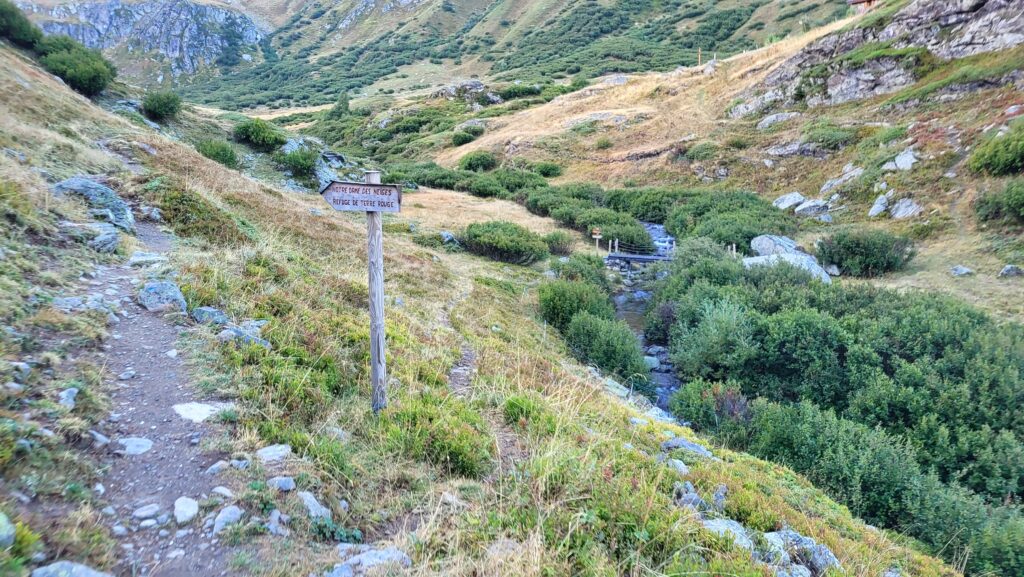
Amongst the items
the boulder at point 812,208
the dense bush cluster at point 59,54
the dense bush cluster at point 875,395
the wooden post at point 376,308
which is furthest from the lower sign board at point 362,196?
the boulder at point 812,208

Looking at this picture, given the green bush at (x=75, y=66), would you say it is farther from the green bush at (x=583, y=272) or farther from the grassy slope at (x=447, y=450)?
the green bush at (x=583, y=272)

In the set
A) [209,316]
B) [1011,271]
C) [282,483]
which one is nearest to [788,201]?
[1011,271]

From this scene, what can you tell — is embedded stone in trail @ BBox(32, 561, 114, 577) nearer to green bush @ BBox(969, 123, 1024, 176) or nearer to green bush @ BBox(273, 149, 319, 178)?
green bush @ BBox(273, 149, 319, 178)

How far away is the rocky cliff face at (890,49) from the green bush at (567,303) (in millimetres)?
23378

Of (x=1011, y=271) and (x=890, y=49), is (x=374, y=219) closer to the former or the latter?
(x=1011, y=271)

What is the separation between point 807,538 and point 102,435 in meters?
5.30

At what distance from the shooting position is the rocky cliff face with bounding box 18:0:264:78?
102 meters

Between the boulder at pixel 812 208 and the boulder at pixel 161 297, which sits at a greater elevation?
the boulder at pixel 812 208

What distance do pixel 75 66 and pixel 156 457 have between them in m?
21.3

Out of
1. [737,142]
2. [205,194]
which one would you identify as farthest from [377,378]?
[737,142]

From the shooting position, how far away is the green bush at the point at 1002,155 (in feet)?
49.8

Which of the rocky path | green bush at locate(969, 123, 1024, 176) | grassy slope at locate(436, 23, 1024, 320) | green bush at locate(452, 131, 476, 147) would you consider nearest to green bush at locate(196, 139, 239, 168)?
the rocky path

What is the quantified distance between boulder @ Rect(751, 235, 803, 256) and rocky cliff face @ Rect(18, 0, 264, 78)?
122 m

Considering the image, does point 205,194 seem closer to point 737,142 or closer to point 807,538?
point 807,538
